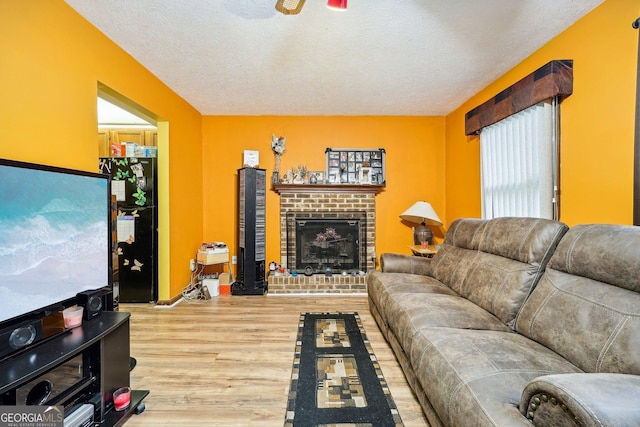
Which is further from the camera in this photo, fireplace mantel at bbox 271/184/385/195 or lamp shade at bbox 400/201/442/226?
fireplace mantel at bbox 271/184/385/195

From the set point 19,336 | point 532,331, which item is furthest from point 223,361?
point 532,331

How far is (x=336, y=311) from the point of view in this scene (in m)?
3.26

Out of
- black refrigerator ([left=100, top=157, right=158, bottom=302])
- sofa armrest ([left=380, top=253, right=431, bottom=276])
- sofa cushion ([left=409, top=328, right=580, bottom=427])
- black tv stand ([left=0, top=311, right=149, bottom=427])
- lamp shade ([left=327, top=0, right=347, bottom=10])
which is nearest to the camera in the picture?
sofa cushion ([left=409, top=328, right=580, bottom=427])

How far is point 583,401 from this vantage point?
77 cm

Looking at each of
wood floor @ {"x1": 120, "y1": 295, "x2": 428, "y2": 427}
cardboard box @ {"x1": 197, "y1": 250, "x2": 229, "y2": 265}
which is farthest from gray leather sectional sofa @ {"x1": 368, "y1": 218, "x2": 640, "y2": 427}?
cardboard box @ {"x1": 197, "y1": 250, "x2": 229, "y2": 265}

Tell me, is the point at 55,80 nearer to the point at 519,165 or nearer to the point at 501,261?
the point at 501,261

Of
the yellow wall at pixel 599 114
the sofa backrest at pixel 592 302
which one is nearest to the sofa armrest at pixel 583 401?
the sofa backrest at pixel 592 302

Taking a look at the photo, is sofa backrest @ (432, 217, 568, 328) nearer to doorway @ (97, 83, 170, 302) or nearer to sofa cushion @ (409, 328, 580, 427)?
sofa cushion @ (409, 328, 580, 427)

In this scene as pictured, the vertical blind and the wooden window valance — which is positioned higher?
the wooden window valance

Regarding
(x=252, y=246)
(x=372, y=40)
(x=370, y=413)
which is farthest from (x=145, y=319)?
(x=372, y=40)

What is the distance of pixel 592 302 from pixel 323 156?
347 centimetres

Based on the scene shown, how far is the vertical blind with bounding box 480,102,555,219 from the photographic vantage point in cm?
239

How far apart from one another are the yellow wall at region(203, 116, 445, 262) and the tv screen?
8.29 feet

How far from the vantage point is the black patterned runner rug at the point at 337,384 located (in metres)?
1.59
